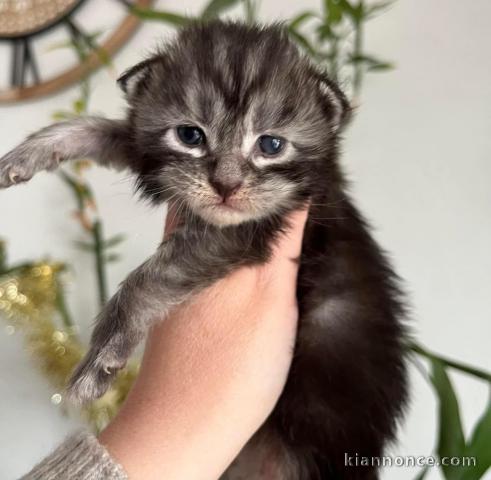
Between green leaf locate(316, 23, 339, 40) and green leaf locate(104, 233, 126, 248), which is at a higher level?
green leaf locate(316, 23, 339, 40)

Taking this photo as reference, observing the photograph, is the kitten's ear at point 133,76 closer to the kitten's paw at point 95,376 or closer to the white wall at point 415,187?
the kitten's paw at point 95,376

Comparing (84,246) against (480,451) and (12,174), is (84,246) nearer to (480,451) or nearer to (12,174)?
(12,174)

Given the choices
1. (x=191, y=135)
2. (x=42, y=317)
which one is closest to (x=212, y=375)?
(x=191, y=135)

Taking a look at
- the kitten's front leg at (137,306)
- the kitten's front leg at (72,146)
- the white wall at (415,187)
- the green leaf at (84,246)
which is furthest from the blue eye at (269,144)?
the green leaf at (84,246)

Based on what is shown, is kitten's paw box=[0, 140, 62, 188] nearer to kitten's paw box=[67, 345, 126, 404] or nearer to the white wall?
kitten's paw box=[67, 345, 126, 404]

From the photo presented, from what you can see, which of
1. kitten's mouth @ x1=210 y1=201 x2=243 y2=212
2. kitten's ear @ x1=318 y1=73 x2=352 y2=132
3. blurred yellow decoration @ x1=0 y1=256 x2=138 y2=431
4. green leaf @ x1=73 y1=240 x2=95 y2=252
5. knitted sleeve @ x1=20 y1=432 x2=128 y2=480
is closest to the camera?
knitted sleeve @ x1=20 y1=432 x2=128 y2=480

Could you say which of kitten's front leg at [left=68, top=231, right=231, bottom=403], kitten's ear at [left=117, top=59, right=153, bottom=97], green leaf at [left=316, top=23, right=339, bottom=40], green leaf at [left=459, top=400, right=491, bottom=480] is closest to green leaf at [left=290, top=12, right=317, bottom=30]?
green leaf at [left=316, top=23, right=339, bottom=40]
